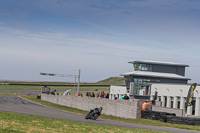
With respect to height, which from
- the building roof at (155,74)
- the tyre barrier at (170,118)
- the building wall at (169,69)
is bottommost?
the tyre barrier at (170,118)

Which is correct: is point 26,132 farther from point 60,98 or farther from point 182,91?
point 60,98

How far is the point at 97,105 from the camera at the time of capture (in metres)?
40.8

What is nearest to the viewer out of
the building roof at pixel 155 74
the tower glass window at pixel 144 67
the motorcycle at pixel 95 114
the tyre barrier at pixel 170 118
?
the motorcycle at pixel 95 114

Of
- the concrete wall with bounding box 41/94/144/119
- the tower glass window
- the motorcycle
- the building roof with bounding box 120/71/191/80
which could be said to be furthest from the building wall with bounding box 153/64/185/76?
the motorcycle

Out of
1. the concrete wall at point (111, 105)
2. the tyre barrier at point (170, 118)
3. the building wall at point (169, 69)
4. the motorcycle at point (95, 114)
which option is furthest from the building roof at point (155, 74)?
the motorcycle at point (95, 114)

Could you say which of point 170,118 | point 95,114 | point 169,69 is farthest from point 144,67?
point 95,114

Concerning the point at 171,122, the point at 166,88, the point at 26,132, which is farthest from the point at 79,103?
the point at 26,132

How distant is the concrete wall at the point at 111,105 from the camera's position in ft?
98.3

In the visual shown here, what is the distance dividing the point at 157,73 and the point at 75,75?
16.6 m

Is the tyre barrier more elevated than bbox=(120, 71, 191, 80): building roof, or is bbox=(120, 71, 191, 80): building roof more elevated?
bbox=(120, 71, 191, 80): building roof

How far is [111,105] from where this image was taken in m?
36.0

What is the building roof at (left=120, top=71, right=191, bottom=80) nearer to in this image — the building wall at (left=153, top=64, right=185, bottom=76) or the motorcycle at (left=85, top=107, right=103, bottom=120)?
the building wall at (left=153, top=64, right=185, bottom=76)

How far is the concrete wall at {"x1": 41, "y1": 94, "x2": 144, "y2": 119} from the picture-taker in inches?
1179

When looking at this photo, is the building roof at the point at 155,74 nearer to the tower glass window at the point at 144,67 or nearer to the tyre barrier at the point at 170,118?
the tower glass window at the point at 144,67
